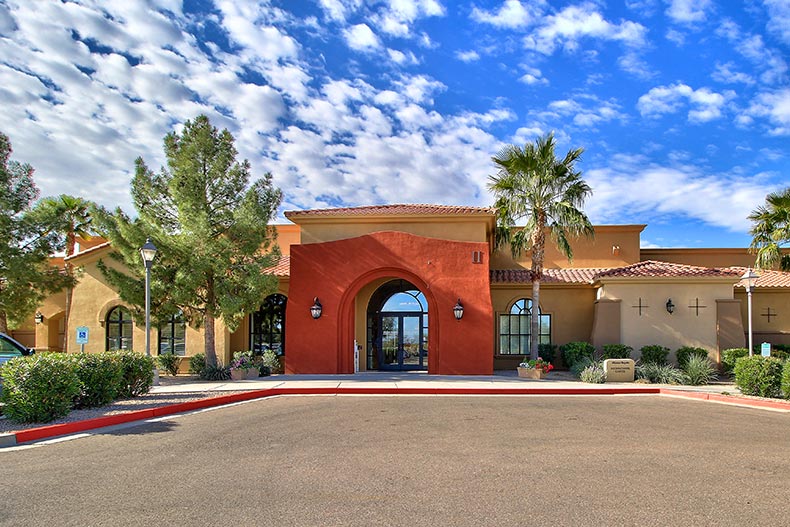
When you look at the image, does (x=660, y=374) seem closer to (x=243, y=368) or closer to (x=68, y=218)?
(x=243, y=368)

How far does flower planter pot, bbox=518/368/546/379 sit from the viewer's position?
57.7ft

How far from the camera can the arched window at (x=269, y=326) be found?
20734mm

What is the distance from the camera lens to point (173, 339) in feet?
67.5

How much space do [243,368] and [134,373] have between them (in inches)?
201

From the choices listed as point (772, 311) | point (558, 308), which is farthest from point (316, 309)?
point (772, 311)

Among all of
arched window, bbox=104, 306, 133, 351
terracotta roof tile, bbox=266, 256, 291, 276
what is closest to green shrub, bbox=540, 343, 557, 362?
terracotta roof tile, bbox=266, 256, 291, 276

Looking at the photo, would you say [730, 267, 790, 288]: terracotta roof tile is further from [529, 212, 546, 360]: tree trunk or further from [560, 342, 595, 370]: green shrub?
[529, 212, 546, 360]: tree trunk

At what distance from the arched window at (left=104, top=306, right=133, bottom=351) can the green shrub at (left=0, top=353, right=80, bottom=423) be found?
11384mm

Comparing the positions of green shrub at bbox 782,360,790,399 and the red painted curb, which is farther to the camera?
green shrub at bbox 782,360,790,399

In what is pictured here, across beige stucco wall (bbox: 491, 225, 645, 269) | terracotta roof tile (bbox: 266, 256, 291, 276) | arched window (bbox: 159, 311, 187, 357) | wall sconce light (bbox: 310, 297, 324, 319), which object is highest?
beige stucco wall (bbox: 491, 225, 645, 269)

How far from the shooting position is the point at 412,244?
1866 cm

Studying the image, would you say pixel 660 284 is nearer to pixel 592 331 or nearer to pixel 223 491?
pixel 592 331

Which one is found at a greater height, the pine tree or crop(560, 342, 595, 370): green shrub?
the pine tree

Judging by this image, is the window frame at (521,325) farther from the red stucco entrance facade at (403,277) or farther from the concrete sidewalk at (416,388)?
the concrete sidewalk at (416,388)
